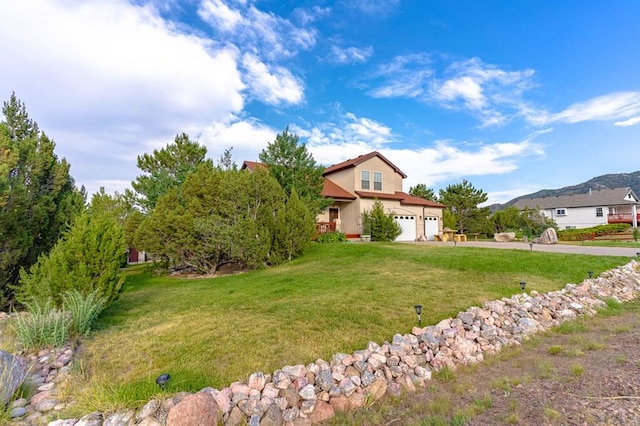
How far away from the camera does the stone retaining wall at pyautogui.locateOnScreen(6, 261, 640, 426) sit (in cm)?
286

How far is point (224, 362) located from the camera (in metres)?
3.91

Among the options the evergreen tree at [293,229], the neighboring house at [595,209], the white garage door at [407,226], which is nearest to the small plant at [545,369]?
the evergreen tree at [293,229]

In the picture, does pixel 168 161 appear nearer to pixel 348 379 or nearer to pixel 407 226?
pixel 407 226

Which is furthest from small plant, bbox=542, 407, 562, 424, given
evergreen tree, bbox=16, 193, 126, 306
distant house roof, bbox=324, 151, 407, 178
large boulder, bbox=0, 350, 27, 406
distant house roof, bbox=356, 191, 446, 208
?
distant house roof, bbox=324, 151, 407, 178

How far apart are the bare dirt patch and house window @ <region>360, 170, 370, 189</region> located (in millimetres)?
18365

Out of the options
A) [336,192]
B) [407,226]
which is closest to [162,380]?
[336,192]

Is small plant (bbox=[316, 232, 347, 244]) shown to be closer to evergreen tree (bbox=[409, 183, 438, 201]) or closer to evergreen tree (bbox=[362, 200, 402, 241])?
evergreen tree (bbox=[362, 200, 402, 241])

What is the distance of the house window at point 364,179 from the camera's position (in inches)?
894

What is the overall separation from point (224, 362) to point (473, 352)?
3.76m

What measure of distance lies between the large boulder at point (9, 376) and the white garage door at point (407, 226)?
21273 millimetres

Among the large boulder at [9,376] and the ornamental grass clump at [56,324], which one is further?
the ornamental grass clump at [56,324]

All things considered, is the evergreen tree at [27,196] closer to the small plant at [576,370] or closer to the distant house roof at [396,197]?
the small plant at [576,370]

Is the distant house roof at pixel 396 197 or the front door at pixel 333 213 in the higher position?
the distant house roof at pixel 396 197

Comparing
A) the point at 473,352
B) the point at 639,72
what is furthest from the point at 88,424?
the point at 639,72
